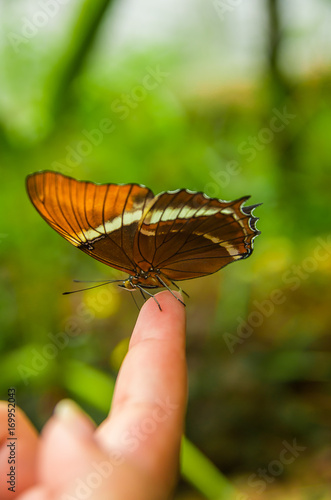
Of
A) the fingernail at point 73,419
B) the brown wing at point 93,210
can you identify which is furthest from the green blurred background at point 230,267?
the fingernail at point 73,419

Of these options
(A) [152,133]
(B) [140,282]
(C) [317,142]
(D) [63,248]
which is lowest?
(C) [317,142]

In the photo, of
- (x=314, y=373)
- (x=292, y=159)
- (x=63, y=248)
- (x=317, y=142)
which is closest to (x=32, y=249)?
(x=63, y=248)

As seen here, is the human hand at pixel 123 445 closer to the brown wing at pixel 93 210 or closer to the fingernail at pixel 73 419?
the fingernail at pixel 73 419

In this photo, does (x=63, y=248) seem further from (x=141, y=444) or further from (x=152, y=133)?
(x=141, y=444)

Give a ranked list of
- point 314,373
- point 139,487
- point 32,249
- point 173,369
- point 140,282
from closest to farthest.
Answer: point 139,487 → point 173,369 → point 140,282 → point 32,249 → point 314,373

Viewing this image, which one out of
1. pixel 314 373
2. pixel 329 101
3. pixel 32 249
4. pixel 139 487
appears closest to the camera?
pixel 139 487

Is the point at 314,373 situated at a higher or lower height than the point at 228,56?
lower

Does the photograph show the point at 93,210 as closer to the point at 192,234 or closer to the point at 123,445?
A: the point at 192,234
